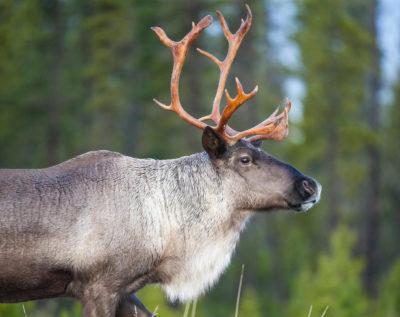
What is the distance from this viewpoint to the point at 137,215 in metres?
4.63

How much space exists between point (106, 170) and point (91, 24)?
52.5ft

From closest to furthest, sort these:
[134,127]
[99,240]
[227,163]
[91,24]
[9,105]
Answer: [99,240] < [227,163] < [9,105] < [91,24] < [134,127]

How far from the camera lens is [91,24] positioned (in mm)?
19922

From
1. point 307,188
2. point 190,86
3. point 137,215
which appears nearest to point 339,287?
point 190,86

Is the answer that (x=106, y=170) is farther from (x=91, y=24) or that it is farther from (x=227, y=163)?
(x=91, y=24)

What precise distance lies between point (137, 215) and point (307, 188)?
141 centimetres

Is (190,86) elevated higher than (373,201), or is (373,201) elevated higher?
(190,86)

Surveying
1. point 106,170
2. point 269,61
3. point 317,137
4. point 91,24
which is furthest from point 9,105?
point 106,170

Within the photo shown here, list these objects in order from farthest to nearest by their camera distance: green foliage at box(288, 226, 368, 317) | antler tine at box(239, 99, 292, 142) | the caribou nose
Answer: green foliage at box(288, 226, 368, 317) < antler tine at box(239, 99, 292, 142) < the caribou nose

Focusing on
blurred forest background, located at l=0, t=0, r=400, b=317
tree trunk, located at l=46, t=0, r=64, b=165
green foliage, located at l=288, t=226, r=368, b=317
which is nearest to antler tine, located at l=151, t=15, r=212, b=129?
green foliage, located at l=288, t=226, r=368, b=317

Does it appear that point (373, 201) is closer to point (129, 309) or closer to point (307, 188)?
point (307, 188)

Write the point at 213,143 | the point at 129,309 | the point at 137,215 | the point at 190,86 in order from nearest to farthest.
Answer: the point at 137,215 < the point at 129,309 < the point at 213,143 < the point at 190,86

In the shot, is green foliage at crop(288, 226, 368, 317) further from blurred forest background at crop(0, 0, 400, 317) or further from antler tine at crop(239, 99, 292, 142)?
antler tine at crop(239, 99, 292, 142)

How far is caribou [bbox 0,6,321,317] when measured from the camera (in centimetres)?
434
